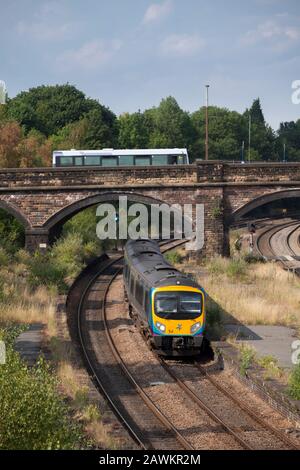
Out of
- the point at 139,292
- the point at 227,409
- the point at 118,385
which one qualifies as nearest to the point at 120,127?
the point at 139,292

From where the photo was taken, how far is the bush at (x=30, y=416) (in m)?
9.21

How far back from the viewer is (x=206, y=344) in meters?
18.8

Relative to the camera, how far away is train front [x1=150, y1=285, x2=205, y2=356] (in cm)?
1738

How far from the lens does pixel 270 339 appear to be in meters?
19.6

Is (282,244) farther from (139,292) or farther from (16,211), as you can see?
(139,292)

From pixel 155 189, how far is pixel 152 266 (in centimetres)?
1444

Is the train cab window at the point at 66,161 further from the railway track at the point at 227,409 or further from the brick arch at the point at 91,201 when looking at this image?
the railway track at the point at 227,409

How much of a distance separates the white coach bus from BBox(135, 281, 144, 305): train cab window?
18894mm

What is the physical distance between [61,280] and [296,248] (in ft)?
69.4

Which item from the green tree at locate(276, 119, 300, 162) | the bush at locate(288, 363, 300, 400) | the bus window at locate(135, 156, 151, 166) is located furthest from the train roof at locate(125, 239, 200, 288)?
the green tree at locate(276, 119, 300, 162)

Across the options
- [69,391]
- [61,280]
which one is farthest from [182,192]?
[69,391]

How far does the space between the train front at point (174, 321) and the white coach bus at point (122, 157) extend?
70.7 ft

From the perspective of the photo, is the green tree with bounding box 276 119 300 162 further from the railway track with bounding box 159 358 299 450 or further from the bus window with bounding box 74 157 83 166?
the railway track with bounding box 159 358 299 450

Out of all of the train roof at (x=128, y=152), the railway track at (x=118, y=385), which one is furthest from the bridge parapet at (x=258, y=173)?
the railway track at (x=118, y=385)
